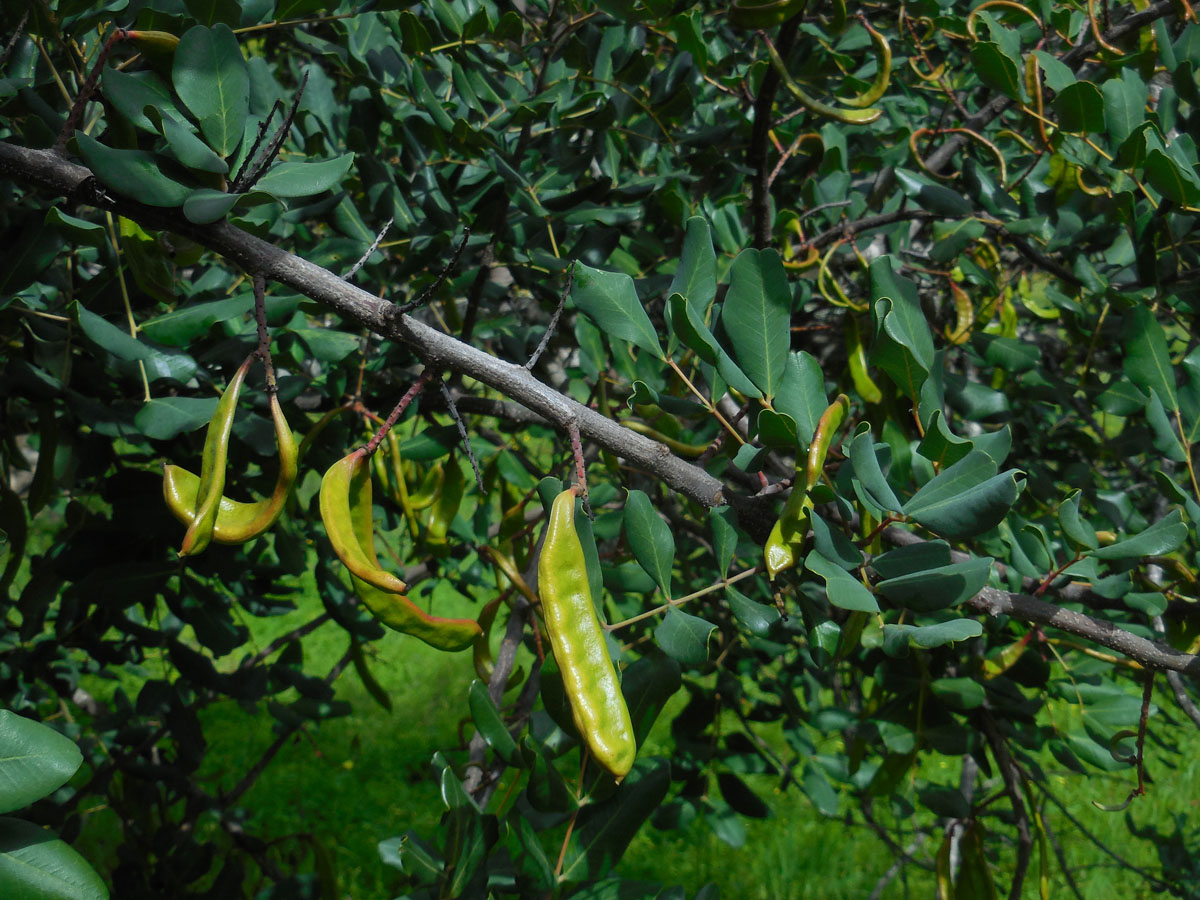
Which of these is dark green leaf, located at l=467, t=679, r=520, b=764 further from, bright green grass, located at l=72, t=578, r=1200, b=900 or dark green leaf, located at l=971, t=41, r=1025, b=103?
bright green grass, located at l=72, t=578, r=1200, b=900

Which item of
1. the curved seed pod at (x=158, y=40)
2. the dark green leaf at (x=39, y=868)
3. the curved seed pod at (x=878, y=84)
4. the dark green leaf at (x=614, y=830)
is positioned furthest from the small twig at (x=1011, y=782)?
the curved seed pod at (x=158, y=40)

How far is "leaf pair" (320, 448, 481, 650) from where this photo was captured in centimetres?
59

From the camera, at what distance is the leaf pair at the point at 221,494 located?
2.05 ft

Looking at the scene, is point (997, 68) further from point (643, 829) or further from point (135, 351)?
point (643, 829)

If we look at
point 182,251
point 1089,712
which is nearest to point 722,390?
point 182,251

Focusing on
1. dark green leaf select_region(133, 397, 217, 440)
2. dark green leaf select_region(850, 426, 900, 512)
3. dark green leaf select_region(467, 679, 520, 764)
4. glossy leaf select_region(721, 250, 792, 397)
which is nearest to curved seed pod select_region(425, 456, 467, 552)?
dark green leaf select_region(133, 397, 217, 440)

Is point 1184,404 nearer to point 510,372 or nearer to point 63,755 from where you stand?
point 510,372

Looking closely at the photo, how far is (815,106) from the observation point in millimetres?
909

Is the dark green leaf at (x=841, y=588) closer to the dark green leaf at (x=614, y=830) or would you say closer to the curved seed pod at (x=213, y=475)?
the dark green leaf at (x=614, y=830)

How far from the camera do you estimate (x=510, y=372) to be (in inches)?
25.1

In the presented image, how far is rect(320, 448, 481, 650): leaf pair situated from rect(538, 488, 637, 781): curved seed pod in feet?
0.32

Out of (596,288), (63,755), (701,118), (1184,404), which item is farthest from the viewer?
(701,118)

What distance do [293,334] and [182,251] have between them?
0.27 meters

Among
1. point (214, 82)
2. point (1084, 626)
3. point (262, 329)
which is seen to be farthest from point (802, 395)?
point (214, 82)
